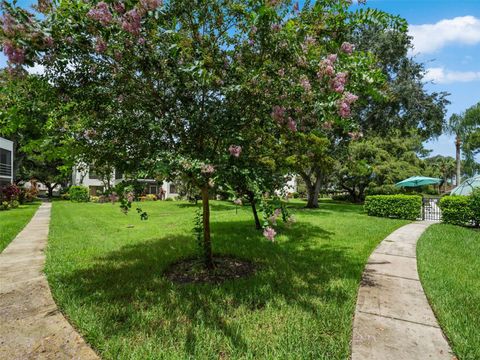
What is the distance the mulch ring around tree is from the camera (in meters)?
5.52

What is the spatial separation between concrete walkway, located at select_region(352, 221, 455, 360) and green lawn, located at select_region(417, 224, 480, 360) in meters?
0.14

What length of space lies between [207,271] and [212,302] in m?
1.45

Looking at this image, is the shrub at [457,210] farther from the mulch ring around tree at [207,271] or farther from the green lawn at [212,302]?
the mulch ring around tree at [207,271]

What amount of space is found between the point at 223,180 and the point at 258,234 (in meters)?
6.48

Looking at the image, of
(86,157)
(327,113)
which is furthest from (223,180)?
(86,157)

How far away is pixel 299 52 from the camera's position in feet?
13.8

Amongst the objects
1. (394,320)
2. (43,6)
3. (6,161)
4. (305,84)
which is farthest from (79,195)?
(394,320)

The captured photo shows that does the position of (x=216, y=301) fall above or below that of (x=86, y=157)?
below

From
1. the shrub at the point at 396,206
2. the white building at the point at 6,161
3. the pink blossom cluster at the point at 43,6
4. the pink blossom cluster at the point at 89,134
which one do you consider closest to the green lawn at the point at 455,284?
the shrub at the point at 396,206

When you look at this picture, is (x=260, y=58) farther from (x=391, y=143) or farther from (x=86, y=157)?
(x=391, y=143)

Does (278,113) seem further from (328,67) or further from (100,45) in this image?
(100,45)

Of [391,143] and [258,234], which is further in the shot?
[391,143]

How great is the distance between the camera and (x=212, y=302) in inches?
175

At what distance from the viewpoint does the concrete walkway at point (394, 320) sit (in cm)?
324
